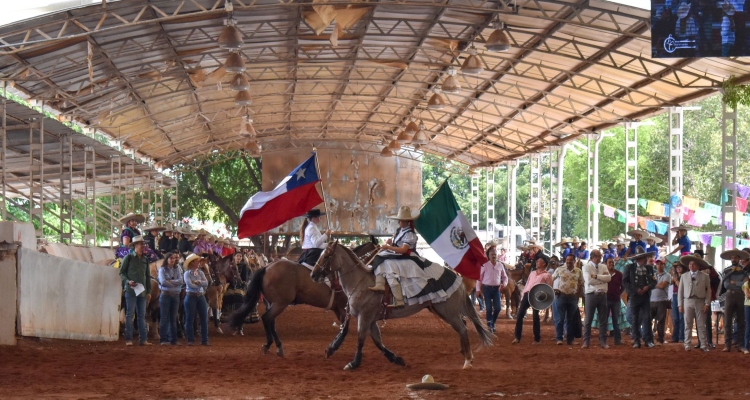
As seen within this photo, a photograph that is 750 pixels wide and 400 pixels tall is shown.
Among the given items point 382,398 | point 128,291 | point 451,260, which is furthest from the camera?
point 128,291

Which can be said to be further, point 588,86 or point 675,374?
point 588,86

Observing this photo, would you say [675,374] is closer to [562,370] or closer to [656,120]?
[562,370]

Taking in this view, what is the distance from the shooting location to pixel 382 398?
11.0 meters

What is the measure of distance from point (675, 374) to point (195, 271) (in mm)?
8901

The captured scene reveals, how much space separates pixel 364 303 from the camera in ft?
46.0

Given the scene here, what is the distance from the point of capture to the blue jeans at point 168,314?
Answer: 18234mm

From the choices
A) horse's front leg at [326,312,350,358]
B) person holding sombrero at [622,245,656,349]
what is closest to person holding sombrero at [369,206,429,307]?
horse's front leg at [326,312,350,358]

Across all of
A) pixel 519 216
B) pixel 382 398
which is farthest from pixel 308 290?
pixel 519 216

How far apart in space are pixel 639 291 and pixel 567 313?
1.50m

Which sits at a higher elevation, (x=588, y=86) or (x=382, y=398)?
(x=588, y=86)

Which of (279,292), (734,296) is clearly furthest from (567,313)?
(279,292)

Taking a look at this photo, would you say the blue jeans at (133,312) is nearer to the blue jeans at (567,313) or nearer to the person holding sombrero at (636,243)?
the blue jeans at (567,313)

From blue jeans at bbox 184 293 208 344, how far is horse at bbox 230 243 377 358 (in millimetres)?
2083

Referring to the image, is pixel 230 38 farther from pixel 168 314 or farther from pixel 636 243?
pixel 636 243
